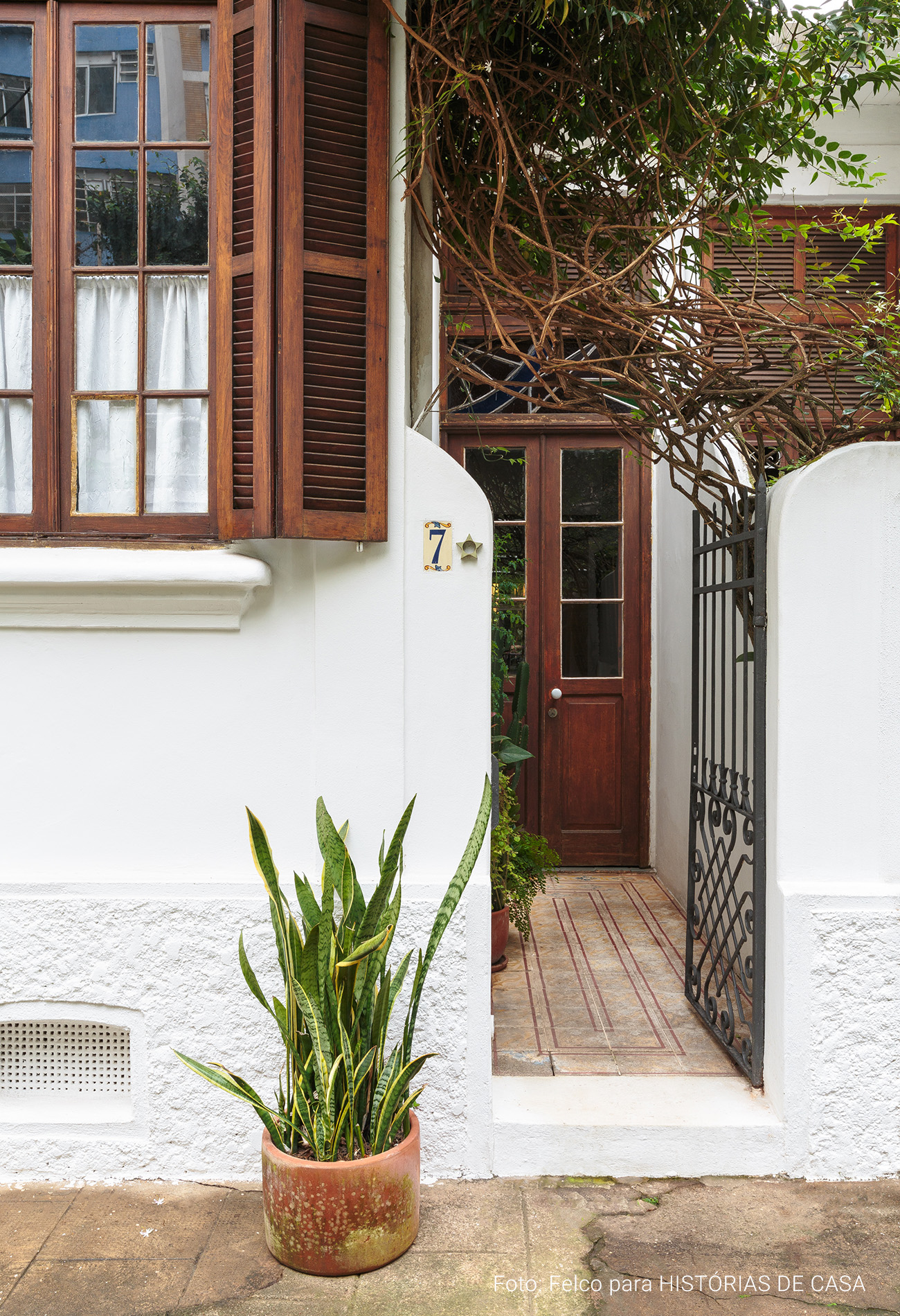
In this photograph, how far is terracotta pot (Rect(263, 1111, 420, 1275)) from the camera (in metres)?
2.52

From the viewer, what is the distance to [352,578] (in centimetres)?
305

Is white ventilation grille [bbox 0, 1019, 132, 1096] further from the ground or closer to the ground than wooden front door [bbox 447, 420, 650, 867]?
closer to the ground

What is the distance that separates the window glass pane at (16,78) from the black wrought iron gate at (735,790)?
2.68m

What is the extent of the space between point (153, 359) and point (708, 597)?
2792 millimetres

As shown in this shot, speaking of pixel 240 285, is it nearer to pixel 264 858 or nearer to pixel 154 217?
pixel 154 217

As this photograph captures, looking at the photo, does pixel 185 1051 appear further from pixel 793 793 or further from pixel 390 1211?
pixel 793 793

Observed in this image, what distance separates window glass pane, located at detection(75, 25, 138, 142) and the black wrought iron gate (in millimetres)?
2389

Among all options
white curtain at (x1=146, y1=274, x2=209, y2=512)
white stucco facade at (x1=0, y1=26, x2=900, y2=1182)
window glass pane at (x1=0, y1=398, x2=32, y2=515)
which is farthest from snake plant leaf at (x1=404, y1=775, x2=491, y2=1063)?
window glass pane at (x1=0, y1=398, x2=32, y2=515)

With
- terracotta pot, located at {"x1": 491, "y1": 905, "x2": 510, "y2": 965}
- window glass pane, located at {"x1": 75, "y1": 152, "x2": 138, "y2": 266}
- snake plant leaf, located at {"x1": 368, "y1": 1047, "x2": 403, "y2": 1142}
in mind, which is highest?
window glass pane, located at {"x1": 75, "y1": 152, "x2": 138, "y2": 266}

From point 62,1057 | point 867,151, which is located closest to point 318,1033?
point 62,1057

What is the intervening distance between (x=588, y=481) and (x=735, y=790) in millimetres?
3163

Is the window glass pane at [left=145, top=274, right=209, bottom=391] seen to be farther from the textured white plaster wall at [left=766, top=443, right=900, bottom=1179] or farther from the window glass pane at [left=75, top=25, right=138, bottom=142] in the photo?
the textured white plaster wall at [left=766, top=443, right=900, bottom=1179]

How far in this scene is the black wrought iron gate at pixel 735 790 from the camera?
126 inches

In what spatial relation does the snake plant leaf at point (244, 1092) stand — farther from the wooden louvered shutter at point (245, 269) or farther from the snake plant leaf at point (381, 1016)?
the wooden louvered shutter at point (245, 269)
